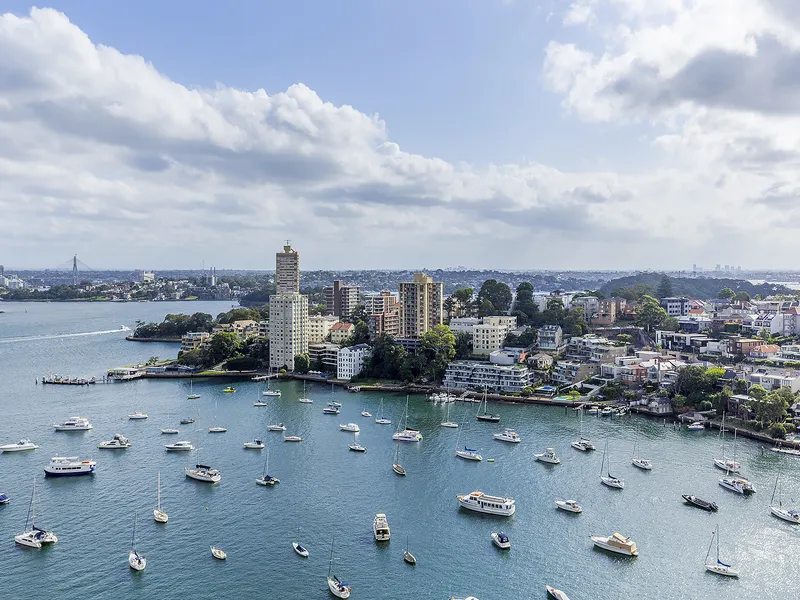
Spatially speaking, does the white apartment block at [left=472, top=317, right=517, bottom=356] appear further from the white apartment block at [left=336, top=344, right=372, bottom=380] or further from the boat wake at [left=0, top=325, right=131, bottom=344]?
the boat wake at [left=0, top=325, right=131, bottom=344]

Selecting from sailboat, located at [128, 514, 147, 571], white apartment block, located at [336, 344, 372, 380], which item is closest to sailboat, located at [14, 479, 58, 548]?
sailboat, located at [128, 514, 147, 571]

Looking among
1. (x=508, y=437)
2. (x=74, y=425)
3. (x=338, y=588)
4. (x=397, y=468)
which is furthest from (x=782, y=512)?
(x=74, y=425)

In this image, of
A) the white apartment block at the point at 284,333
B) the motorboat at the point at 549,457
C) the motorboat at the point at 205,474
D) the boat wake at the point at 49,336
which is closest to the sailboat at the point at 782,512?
the motorboat at the point at 549,457

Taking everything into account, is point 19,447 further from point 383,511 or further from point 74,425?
point 383,511

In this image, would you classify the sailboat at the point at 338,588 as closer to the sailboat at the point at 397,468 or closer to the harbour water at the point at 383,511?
the harbour water at the point at 383,511

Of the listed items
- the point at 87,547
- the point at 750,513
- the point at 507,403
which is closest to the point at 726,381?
the point at 507,403
